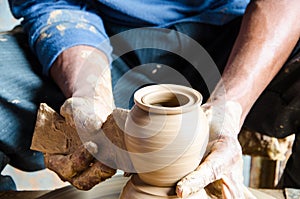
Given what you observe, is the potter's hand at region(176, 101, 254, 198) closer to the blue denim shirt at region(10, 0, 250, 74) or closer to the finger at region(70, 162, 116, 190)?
the finger at region(70, 162, 116, 190)

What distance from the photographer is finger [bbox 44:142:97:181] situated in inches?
50.4

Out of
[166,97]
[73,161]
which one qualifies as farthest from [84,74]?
[166,97]

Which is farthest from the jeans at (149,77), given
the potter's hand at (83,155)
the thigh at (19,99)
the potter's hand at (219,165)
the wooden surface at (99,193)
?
the potter's hand at (219,165)

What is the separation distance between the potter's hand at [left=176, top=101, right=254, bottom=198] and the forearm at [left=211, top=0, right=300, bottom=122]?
0.23 m

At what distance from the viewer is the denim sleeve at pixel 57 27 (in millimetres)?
1652

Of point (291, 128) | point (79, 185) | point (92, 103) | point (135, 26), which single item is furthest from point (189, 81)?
point (79, 185)

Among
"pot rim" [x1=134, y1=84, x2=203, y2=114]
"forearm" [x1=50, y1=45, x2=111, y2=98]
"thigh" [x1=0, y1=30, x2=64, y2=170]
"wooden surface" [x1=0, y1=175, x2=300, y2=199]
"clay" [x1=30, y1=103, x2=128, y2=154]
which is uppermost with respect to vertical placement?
"pot rim" [x1=134, y1=84, x2=203, y2=114]

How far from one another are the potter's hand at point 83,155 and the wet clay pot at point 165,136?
0.17m

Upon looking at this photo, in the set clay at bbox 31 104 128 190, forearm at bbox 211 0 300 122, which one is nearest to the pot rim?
clay at bbox 31 104 128 190

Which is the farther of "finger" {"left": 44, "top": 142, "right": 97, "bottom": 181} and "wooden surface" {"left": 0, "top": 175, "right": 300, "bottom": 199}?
"wooden surface" {"left": 0, "top": 175, "right": 300, "bottom": 199}

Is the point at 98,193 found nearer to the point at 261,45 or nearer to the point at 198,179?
the point at 198,179

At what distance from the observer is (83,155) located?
128 centimetres

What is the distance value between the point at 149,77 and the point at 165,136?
0.75 metres

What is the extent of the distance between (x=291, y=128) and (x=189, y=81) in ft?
1.24
